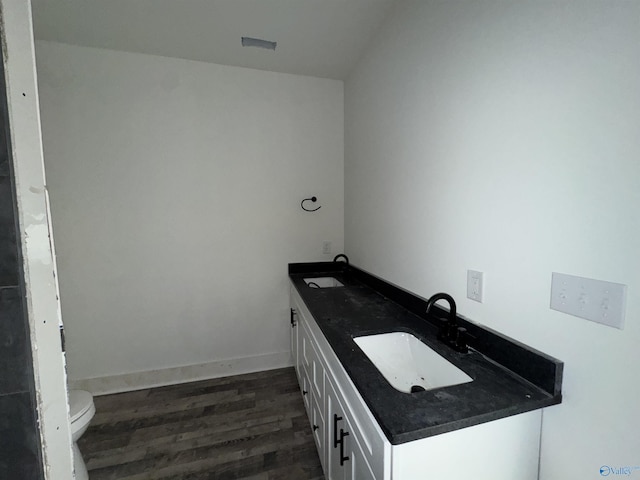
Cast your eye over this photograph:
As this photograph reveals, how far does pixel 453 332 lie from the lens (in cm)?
110

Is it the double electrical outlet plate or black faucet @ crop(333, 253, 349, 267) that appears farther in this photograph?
black faucet @ crop(333, 253, 349, 267)

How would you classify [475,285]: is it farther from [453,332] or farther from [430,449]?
A: [430,449]

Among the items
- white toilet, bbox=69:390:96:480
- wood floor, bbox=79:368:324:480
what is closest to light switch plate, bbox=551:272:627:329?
wood floor, bbox=79:368:324:480

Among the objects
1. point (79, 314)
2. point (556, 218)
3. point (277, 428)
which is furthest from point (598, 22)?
point (79, 314)

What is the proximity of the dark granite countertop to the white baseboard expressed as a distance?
4.43ft

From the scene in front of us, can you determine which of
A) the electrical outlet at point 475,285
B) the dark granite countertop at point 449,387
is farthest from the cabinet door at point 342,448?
the electrical outlet at point 475,285

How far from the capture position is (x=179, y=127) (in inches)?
84.5

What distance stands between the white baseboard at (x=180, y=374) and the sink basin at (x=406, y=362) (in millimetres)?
1519

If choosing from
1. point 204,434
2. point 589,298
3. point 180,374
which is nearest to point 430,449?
point 589,298

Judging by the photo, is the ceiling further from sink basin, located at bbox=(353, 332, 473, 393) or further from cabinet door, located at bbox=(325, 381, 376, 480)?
cabinet door, located at bbox=(325, 381, 376, 480)

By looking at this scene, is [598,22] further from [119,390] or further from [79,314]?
[119,390]

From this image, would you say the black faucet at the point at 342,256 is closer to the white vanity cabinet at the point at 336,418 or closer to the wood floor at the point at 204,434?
the white vanity cabinet at the point at 336,418

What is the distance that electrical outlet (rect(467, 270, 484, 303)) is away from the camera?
3.48 ft

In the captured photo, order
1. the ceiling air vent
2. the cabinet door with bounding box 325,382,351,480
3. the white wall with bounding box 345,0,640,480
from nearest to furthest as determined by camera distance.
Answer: the white wall with bounding box 345,0,640,480, the cabinet door with bounding box 325,382,351,480, the ceiling air vent
